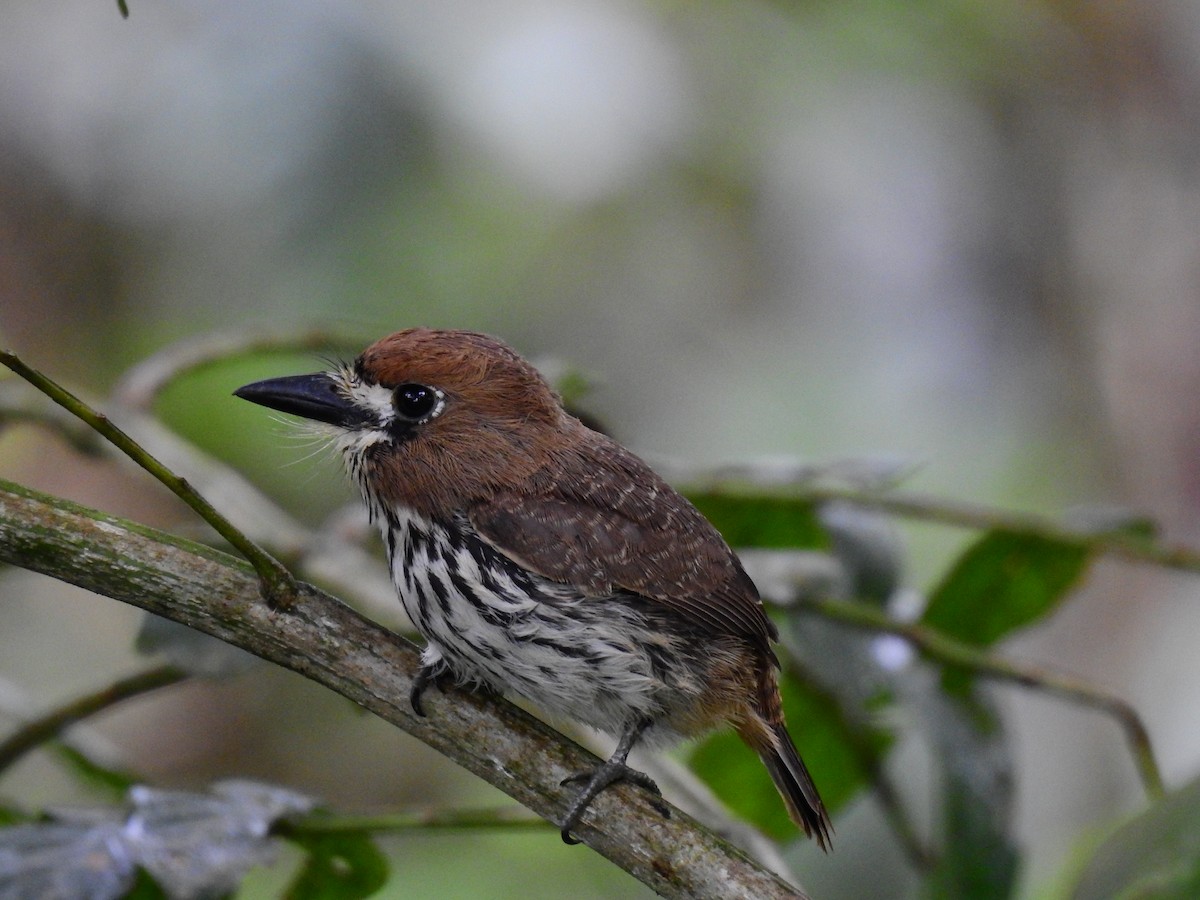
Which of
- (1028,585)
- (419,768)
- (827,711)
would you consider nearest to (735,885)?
(827,711)

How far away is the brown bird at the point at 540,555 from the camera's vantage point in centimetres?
195

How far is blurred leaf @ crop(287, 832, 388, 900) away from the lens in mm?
2068

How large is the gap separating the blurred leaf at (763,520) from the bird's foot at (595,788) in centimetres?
97

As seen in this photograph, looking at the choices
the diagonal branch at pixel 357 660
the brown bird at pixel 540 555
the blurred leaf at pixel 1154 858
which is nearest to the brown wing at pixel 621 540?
the brown bird at pixel 540 555

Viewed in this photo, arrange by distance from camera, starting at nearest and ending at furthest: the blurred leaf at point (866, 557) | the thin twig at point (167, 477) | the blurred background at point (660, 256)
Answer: the thin twig at point (167, 477) → the blurred leaf at point (866, 557) → the blurred background at point (660, 256)

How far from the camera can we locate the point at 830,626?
253 centimetres

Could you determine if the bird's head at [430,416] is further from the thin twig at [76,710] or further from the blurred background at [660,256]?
the blurred background at [660,256]

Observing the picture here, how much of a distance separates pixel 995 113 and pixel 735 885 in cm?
474

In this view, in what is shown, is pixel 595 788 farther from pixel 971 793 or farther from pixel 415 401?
pixel 971 793

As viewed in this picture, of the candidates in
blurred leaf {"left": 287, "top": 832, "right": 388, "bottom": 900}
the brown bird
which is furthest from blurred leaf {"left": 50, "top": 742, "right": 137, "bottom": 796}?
the brown bird

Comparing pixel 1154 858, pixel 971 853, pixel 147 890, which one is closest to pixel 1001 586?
pixel 971 853

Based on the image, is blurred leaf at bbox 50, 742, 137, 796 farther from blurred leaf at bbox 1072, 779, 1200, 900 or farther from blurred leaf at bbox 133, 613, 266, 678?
blurred leaf at bbox 1072, 779, 1200, 900

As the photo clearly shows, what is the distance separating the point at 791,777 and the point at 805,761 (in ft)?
1.84

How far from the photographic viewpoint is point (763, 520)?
2.79 meters
